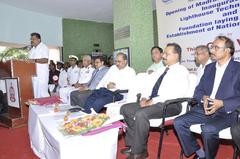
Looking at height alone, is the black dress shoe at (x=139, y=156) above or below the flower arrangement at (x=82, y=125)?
below

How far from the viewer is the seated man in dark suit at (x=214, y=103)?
211 centimetres

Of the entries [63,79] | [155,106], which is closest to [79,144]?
[155,106]

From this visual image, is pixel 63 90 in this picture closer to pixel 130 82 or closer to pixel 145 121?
pixel 130 82

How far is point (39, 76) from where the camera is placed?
4914mm

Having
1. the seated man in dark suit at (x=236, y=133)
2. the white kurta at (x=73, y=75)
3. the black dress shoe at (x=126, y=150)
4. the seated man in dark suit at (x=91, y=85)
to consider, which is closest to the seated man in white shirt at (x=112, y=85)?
the seated man in dark suit at (x=91, y=85)

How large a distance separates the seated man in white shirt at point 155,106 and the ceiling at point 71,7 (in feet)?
15.3

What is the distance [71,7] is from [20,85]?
400 cm

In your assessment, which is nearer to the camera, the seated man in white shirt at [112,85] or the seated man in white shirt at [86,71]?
the seated man in white shirt at [112,85]

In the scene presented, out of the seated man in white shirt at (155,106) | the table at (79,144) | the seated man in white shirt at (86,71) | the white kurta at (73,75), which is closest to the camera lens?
the table at (79,144)

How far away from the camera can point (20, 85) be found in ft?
14.2

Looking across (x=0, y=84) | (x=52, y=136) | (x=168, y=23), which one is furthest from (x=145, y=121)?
(x=0, y=84)

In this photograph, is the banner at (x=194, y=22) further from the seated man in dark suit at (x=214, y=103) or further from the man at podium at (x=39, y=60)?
the man at podium at (x=39, y=60)

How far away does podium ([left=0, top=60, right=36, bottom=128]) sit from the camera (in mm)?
4285

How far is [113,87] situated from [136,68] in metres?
1.08
